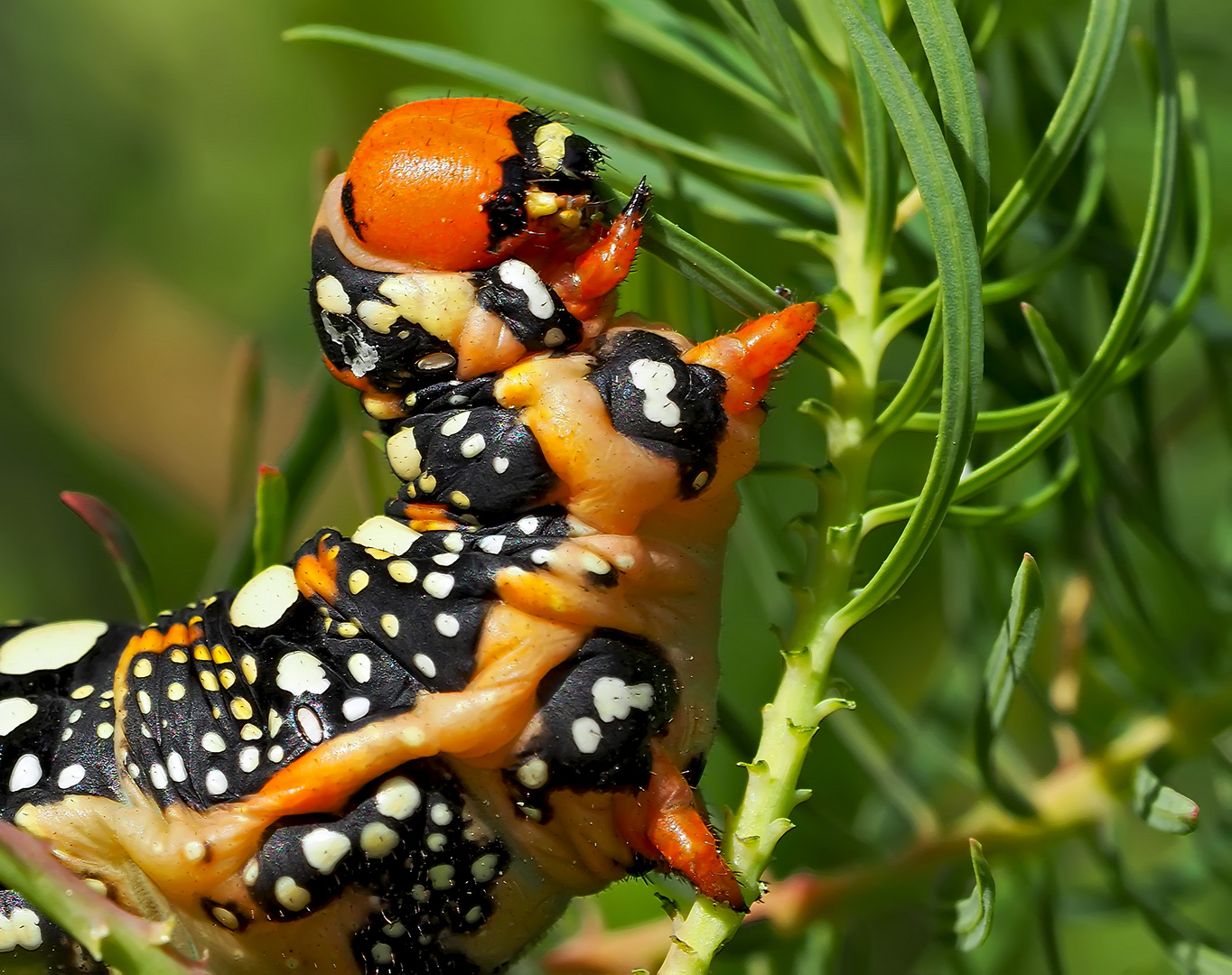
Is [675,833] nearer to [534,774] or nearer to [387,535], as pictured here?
[534,774]

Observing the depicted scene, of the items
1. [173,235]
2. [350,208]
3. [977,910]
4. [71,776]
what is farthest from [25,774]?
[173,235]

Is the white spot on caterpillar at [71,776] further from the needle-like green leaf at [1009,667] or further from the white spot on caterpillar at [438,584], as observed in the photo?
the needle-like green leaf at [1009,667]

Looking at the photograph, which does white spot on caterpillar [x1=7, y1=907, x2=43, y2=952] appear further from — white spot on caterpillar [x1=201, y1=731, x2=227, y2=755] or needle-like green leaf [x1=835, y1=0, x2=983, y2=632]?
needle-like green leaf [x1=835, y1=0, x2=983, y2=632]

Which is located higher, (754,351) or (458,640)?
(754,351)

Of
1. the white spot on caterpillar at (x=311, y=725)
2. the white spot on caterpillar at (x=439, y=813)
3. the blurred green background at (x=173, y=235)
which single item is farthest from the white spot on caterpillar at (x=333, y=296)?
the blurred green background at (x=173, y=235)

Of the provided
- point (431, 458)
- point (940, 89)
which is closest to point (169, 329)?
point (431, 458)

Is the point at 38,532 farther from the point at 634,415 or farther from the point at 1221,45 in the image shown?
the point at 1221,45

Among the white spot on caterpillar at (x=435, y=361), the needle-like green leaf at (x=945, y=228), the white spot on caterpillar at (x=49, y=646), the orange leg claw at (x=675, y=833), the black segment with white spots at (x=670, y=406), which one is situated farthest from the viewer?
the white spot on caterpillar at (x=49, y=646)
